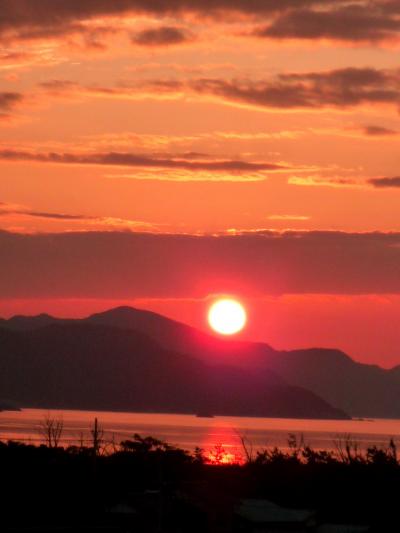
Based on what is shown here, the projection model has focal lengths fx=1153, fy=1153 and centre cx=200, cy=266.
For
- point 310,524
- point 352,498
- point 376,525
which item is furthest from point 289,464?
point 310,524

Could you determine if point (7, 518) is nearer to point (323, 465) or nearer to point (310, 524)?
Answer: point (310, 524)

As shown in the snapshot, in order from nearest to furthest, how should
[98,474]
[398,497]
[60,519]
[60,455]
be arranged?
[60,519]
[398,497]
[98,474]
[60,455]

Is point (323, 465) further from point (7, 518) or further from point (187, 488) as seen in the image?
point (7, 518)

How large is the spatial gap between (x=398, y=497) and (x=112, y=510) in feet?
32.0

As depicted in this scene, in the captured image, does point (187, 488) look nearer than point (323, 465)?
Yes

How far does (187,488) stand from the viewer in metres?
32.8

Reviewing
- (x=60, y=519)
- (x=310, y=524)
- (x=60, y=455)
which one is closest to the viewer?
(x=310, y=524)

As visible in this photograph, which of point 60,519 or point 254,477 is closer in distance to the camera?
point 60,519

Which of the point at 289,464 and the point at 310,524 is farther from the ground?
the point at 289,464

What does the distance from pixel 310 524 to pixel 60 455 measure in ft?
44.3

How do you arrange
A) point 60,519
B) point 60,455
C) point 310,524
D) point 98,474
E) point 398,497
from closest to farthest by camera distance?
1. point 310,524
2. point 60,519
3. point 398,497
4. point 98,474
5. point 60,455

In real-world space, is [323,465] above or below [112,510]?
above

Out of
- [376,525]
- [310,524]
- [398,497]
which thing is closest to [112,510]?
[310,524]

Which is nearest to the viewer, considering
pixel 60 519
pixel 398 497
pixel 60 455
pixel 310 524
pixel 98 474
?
pixel 310 524
